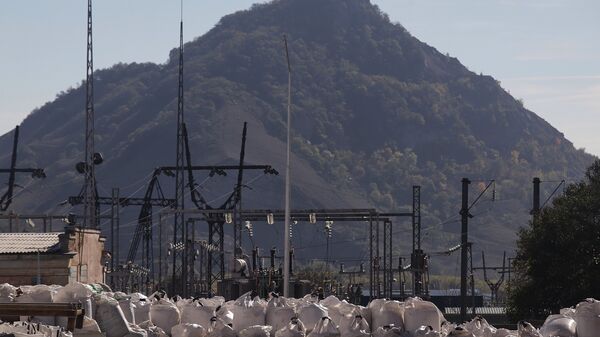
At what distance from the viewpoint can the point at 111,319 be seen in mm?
29812

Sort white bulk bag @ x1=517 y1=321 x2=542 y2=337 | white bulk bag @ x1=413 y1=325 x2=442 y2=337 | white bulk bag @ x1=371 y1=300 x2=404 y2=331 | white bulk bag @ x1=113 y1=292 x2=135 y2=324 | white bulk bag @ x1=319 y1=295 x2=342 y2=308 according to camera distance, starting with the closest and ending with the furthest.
Answer: white bulk bag @ x1=517 y1=321 x2=542 y2=337 → white bulk bag @ x1=413 y1=325 x2=442 y2=337 → white bulk bag @ x1=113 y1=292 x2=135 y2=324 → white bulk bag @ x1=371 y1=300 x2=404 y2=331 → white bulk bag @ x1=319 y1=295 x2=342 y2=308

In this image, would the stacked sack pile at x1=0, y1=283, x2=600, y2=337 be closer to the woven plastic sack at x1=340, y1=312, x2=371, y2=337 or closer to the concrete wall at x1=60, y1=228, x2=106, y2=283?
the woven plastic sack at x1=340, y1=312, x2=371, y2=337

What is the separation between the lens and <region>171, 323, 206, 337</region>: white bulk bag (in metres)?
30.4

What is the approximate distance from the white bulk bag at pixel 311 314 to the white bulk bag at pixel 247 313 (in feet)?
2.89

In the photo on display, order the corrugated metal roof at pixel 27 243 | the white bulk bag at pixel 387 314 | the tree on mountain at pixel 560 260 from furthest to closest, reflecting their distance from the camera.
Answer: the tree on mountain at pixel 560 260 < the corrugated metal roof at pixel 27 243 < the white bulk bag at pixel 387 314

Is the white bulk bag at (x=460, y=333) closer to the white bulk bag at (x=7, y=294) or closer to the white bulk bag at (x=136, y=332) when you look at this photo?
the white bulk bag at (x=136, y=332)

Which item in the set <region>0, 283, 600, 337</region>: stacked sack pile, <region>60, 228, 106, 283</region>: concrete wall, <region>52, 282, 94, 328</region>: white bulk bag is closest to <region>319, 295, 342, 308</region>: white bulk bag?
<region>0, 283, 600, 337</region>: stacked sack pile

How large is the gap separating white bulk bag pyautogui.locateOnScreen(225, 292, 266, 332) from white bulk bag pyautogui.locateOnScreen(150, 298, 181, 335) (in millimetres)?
1248

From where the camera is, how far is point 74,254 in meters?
49.6

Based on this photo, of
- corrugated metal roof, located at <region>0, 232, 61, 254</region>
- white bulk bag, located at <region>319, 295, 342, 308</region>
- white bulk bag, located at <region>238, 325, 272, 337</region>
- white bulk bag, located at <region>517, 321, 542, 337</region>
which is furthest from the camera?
corrugated metal roof, located at <region>0, 232, 61, 254</region>

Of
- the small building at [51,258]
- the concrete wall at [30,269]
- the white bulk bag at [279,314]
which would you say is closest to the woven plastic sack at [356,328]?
the white bulk bag at [279,314]

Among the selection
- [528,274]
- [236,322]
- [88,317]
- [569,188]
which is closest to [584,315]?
[236,322]

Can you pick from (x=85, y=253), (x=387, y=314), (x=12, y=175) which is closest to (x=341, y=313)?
(x=387, y=314)

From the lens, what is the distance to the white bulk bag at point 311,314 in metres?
31.2
